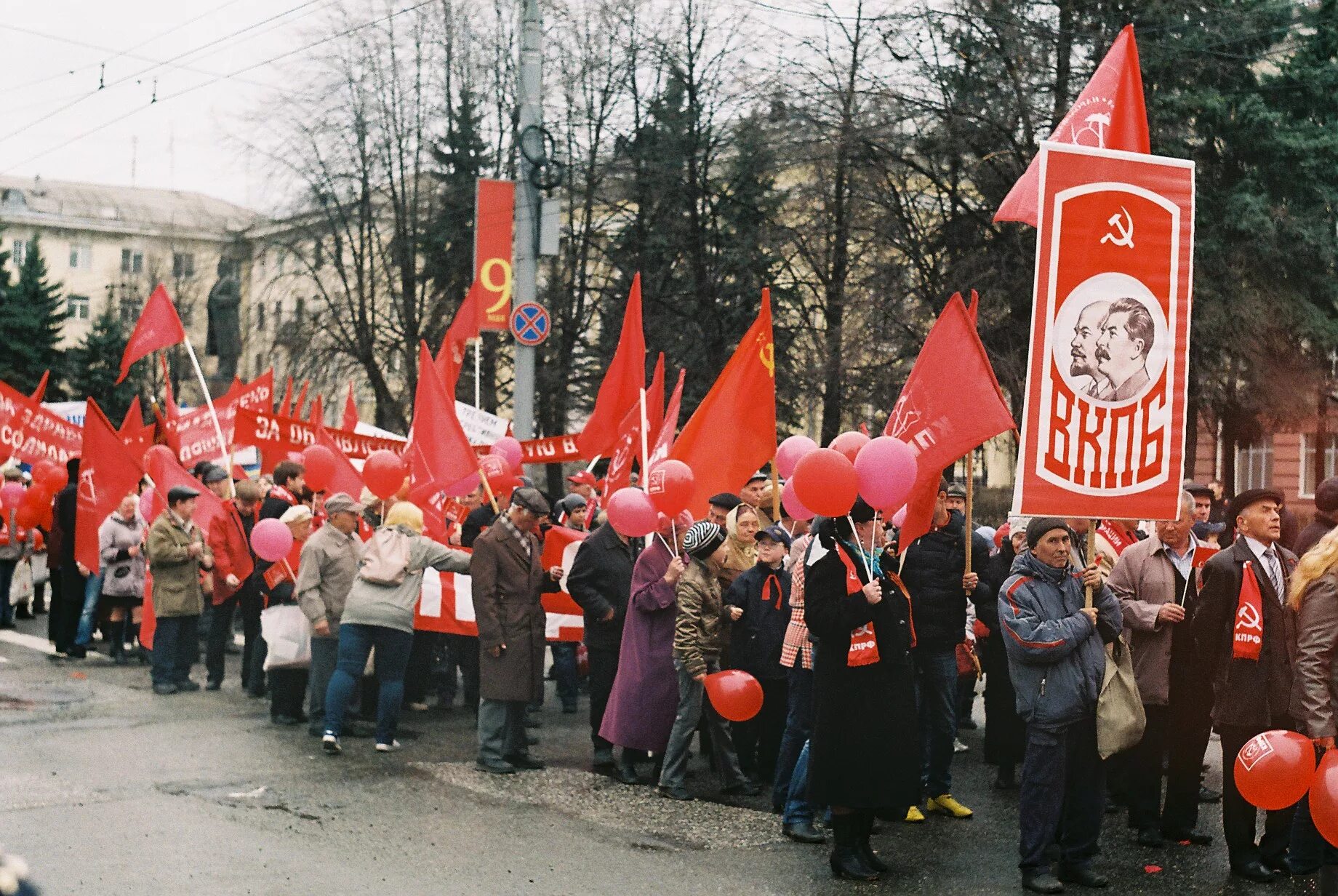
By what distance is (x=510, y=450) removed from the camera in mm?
14445

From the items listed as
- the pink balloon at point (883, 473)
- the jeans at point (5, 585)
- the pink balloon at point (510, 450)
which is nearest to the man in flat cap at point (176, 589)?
the pink balloon at point (510, 450)

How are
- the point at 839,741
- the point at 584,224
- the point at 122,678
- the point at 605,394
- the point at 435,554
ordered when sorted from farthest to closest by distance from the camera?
the point at 584,224
the point at 122,678
the point at 605,394
the point at 435,554
the point at 839,741

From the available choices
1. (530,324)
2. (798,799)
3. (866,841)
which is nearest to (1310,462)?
(530,324)

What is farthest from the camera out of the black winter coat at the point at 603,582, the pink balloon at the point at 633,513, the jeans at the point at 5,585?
the jeans at the point at 5,585

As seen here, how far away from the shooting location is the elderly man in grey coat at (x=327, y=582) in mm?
11062

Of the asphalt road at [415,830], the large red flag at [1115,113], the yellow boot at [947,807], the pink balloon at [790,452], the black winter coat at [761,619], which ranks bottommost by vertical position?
the asphalt road at [415,830]

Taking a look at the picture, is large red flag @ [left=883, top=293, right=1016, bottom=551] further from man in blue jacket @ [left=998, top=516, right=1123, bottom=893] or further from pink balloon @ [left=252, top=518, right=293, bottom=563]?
pink balloon @ [left=252, top=518, right=293, bottom=563]

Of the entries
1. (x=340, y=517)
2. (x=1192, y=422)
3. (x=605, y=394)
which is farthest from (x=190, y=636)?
(x=1192, y=422)

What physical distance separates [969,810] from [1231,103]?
19430mm

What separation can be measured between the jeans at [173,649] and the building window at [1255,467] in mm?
32615

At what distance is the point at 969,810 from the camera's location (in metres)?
9.13

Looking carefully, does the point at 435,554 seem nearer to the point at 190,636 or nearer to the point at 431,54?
the point at 190,636

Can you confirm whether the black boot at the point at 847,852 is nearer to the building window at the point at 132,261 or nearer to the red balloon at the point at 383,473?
the red balloon at the point at 383,473

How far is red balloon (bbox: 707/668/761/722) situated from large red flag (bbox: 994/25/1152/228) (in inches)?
122
